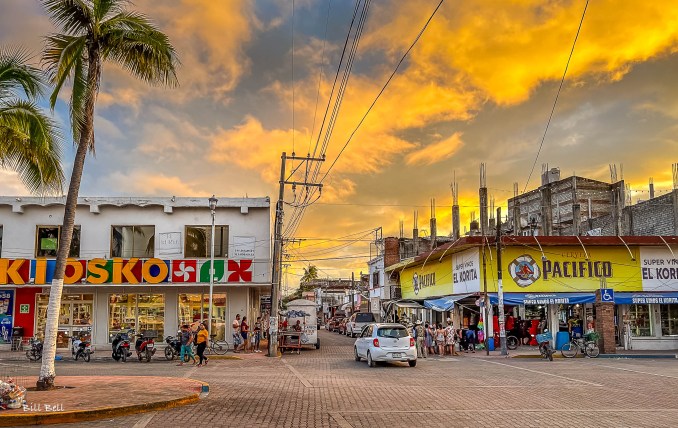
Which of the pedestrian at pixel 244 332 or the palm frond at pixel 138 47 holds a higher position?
the palm frond at pixel 138 47

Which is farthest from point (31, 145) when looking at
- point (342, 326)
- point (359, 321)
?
point (342, 326)

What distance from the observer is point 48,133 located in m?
15.6

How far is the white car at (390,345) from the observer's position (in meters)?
22.1

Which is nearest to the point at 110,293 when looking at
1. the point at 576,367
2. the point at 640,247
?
the point at 576,367

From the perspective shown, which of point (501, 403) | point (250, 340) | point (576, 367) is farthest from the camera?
point (250, 340)

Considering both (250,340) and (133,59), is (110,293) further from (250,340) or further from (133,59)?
(133,59)

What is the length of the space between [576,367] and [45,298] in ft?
85.7

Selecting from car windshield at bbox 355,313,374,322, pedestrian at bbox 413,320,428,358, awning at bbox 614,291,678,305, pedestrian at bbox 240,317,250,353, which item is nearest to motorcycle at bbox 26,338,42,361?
pedestrian at bbox 240,317,250,353

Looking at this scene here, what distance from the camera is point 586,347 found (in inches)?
1058

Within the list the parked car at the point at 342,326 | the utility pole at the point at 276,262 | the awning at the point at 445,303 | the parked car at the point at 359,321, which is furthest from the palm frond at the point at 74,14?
the parked car at the point at 342,326

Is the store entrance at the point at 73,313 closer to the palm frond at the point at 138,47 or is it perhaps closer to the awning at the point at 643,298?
the palm frond at the point at 138,47

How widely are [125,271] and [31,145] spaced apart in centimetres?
1648

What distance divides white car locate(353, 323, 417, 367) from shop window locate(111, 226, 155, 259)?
15350 millimetres

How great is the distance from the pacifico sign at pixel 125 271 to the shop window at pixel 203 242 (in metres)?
1.69
